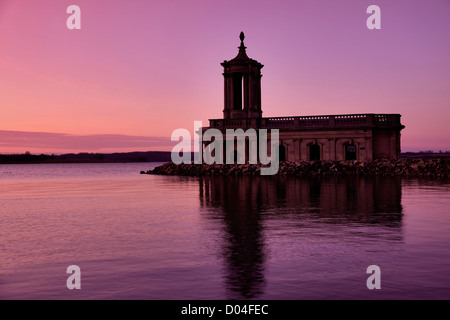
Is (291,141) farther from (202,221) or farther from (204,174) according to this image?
(202,221)

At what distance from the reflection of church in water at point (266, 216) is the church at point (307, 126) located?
27.2 metres

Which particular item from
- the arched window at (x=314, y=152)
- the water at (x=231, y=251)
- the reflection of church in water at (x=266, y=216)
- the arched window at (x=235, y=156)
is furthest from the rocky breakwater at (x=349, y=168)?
the water at (x=231, y=251)

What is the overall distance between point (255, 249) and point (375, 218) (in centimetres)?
716

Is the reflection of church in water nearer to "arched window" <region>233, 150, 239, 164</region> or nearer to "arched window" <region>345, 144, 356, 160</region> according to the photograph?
"arched window" <region>345, 144, 356, 160</region>

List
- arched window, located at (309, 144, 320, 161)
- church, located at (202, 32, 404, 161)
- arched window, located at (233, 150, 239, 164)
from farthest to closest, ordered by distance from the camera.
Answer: arched window, located at (233, 150, 239, 164), arched window, located at (309, 144, 320, 161), church, located at (202, 32, 404, 161)

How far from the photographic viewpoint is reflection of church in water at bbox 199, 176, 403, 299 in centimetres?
1044

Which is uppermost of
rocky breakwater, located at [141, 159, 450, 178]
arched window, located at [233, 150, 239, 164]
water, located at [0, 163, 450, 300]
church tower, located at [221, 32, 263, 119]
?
church tower, located at [221, 32, 263, 119]

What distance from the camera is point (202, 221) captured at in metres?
18.5

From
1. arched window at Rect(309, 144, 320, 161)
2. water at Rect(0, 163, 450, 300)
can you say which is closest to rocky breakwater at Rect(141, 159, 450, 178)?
arched window at Rect(309, 144, 320, 161)

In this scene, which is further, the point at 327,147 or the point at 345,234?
the point at 327,147

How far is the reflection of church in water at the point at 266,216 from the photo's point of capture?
411 inches

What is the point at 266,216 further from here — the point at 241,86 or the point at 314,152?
the point at 241,86

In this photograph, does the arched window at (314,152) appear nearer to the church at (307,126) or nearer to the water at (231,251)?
the church at (307,126)
